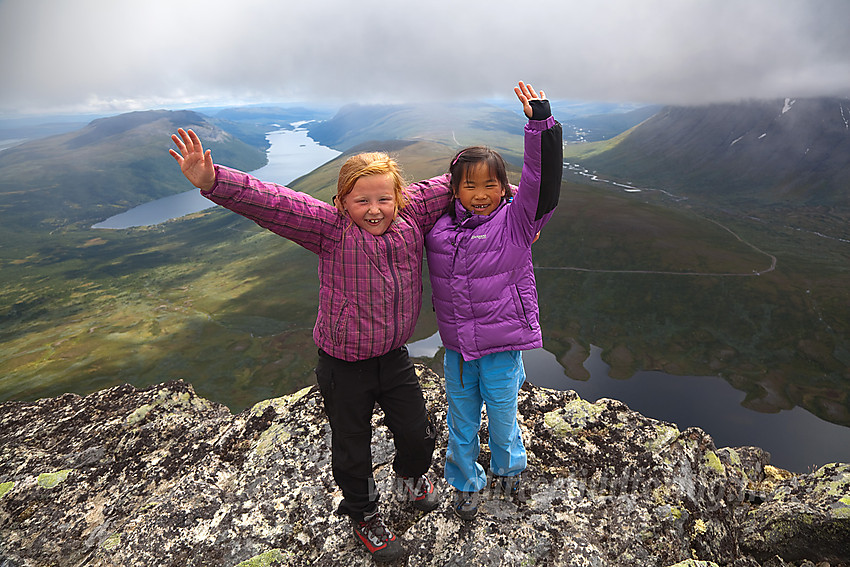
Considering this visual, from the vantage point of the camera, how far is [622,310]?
5709 inches

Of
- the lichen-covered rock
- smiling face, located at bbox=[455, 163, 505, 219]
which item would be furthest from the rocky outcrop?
smiling face, located at bbox=[455, 163, 505, 219]

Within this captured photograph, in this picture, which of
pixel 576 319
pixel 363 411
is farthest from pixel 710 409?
pixel 363 411

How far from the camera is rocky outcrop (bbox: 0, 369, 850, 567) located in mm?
5523

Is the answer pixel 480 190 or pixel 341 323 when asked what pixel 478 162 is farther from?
pixel 341 323

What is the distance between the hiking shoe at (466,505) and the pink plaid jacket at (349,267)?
2560mm

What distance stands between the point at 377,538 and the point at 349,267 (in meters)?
3.47

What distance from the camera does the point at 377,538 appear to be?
5.44 m

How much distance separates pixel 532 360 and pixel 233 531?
5005 inches

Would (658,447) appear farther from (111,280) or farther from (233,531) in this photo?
(111,280)

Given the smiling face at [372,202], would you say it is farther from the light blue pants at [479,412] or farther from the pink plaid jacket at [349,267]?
the light blue pants at [479,412]

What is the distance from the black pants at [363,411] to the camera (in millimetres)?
5199

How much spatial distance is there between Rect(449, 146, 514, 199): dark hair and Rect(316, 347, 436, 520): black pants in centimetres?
237

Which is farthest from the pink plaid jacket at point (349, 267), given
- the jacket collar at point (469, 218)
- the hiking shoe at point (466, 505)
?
the hiking shoe at point (466, 505)

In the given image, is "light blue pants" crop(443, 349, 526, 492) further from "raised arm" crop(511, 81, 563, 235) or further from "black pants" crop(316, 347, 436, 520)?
"raised arm" crop(511, 81, 563, 235)
